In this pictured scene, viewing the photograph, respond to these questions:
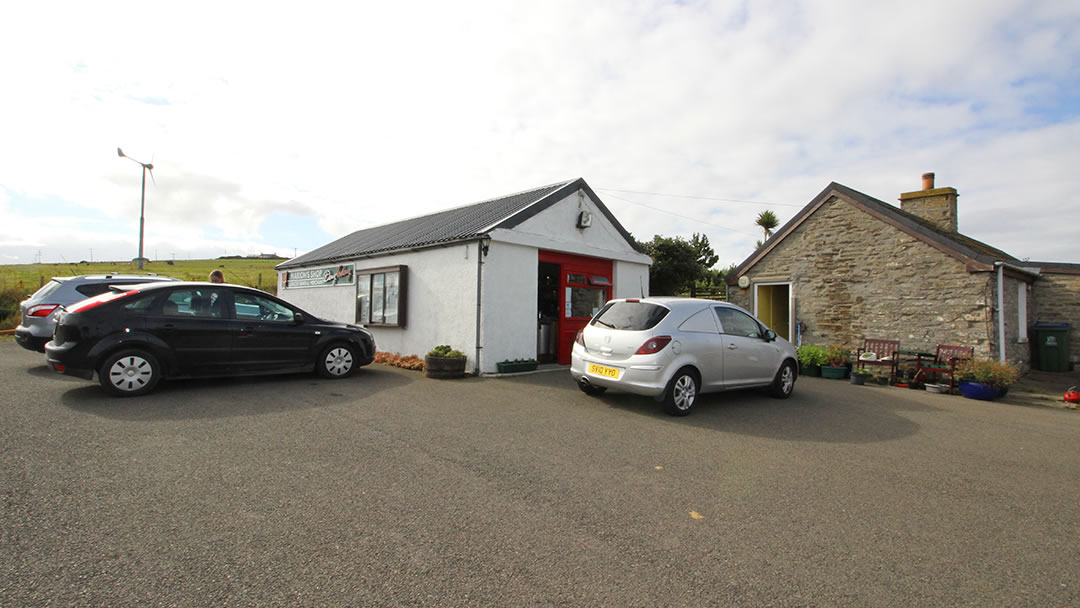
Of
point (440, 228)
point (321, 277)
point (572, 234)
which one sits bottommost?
point (321, 277)

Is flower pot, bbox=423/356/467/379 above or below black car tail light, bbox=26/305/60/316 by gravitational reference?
below

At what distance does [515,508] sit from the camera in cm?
A: 346

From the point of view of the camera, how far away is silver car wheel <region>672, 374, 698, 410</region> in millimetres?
6398

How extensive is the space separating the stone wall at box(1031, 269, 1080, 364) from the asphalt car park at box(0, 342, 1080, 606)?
30.0 ft

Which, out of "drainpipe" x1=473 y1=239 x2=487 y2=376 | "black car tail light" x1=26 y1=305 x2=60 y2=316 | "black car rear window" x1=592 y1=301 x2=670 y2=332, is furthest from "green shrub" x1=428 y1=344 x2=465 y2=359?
"black car tail light" x1=26 y1=305 x2=60 y2=316

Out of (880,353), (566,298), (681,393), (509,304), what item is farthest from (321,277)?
(880,353)

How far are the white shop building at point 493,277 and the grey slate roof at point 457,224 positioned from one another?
0.05 m

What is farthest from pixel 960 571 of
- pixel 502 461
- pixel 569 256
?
pixel 569 256

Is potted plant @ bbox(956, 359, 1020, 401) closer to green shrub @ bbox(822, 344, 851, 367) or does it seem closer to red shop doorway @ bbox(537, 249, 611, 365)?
green shrub @ bbox(822, 344, 851, 367)

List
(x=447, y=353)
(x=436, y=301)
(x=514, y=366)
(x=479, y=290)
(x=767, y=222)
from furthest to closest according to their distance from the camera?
(x=767, y=222), (x=436, y=301), (x=514, y=366), (x=479, y=290), (x=447, y=353)

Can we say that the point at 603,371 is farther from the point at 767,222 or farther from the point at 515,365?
the point at 767,222

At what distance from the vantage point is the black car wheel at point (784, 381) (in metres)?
7.89

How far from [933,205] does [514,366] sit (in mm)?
12616

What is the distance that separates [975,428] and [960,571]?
15.3ft
